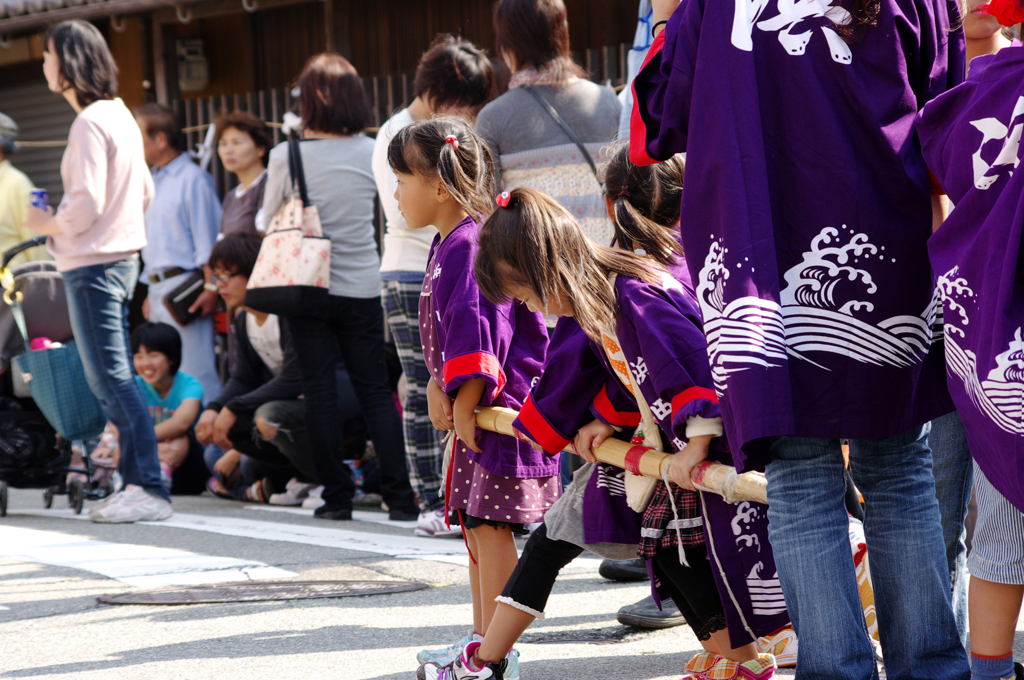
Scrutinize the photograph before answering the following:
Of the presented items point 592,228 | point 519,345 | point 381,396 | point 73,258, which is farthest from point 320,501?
point 519,345

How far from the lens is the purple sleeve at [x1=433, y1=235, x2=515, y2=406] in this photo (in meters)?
2.81

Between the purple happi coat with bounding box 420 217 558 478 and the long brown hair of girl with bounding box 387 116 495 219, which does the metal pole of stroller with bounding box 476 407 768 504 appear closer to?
the purple happi coat with bounding box 420 217 558 478

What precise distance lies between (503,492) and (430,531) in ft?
6.93

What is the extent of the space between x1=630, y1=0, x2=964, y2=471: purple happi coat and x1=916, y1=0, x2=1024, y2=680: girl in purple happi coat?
0.10 m

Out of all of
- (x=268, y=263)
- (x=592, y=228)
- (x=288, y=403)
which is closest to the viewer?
(x=592, y=228)

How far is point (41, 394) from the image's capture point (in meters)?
5.74

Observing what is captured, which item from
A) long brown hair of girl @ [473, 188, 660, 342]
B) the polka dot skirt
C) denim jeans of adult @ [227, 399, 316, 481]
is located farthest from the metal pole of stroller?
denim jeans of adult @ [227, 399, 316, 481]

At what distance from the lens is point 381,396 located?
541 centimetres

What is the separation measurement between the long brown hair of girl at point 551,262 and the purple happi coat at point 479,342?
217mm

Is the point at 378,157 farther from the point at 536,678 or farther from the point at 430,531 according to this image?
the point at 536,678

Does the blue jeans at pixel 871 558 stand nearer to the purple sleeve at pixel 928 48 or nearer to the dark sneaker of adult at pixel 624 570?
the purple sleeve at pixel 928 48

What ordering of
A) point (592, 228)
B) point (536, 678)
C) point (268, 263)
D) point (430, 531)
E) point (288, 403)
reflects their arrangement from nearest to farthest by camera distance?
point (536, 678)
point (592, 228)
point (430, 531)
point (268, 263)
point (288, 403)

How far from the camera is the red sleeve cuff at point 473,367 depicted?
279 cm

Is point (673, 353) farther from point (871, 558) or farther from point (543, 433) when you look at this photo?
point (871, 558)
